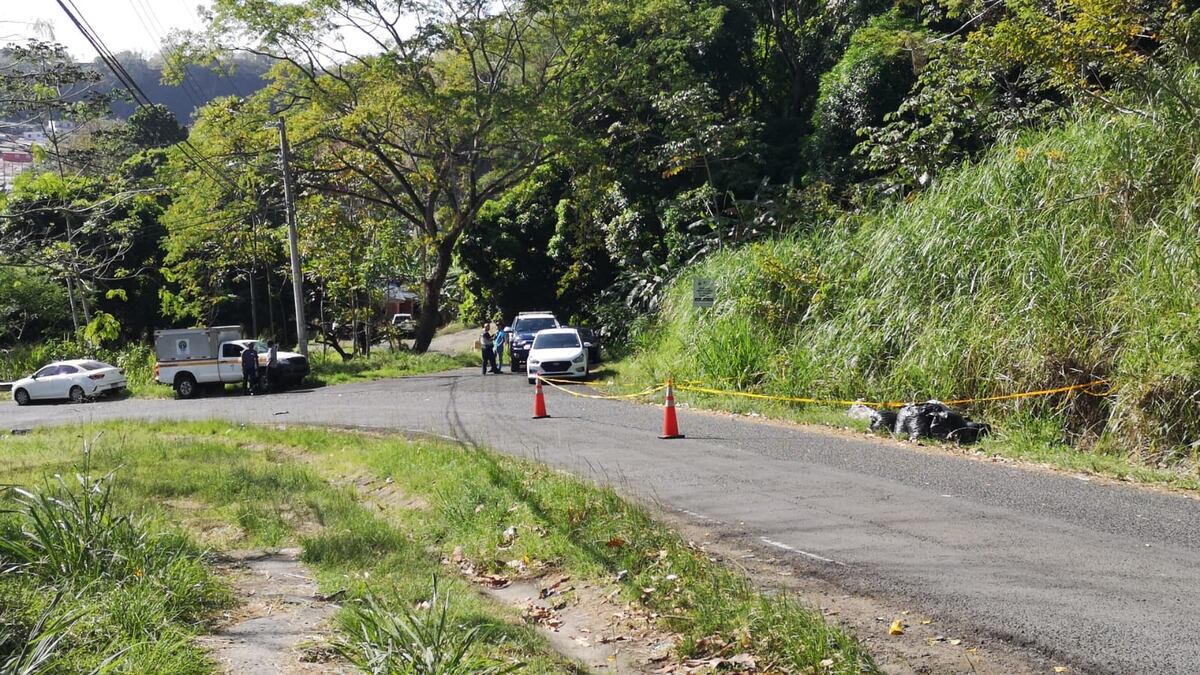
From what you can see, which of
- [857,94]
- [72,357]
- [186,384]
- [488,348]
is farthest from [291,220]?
[857,94]

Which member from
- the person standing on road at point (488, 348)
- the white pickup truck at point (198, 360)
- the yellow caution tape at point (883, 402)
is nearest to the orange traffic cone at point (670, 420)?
the yellow caution tape at point (883, 402)

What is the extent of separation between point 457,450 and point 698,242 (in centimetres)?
1937

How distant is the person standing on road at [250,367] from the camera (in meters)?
31.0

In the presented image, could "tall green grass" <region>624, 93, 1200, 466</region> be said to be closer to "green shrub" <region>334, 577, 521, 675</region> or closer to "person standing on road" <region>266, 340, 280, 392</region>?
"green shrub" <region>334, 577, 521, 675</region>

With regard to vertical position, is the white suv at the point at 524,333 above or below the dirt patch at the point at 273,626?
above

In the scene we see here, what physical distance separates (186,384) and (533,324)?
11081mm

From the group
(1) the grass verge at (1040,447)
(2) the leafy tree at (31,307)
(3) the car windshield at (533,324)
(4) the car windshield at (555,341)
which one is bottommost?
(1) the grass verge at (1040,447)

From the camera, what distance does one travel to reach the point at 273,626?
23.0 ft

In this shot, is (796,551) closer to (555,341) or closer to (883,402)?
(883,402)

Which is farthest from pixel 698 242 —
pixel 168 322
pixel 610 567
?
pixel 168 322

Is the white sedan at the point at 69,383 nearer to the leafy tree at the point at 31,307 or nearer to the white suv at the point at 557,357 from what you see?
the leafy tree at the point at 31,307

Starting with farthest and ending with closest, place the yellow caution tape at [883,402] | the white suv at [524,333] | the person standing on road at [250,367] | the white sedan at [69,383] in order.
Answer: the white sedan at [69,383], the white suv at [524,333], the person standing on road at [250,367], the yellow caution tape at [883,402]

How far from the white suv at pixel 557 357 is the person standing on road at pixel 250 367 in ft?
28.8

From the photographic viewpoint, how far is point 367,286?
41.4 meters
